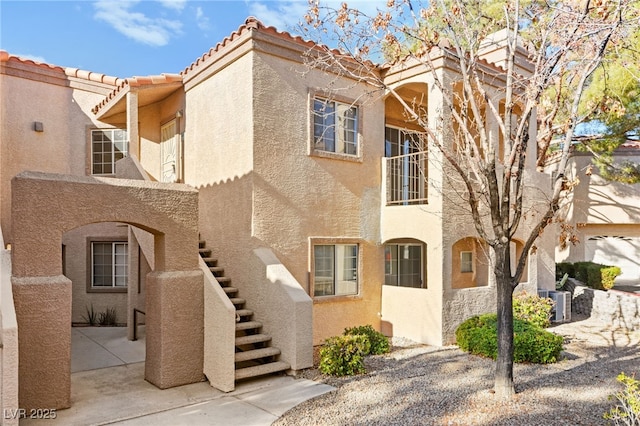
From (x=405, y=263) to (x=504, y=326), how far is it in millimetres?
6322

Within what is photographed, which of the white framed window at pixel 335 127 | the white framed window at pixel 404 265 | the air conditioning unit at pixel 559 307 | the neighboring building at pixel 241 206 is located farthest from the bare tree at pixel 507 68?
the air conditioning unit at pixel 559 307

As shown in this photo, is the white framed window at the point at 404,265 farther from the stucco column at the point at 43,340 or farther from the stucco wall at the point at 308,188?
the stucco column at the point at 43,340

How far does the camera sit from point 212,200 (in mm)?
12148

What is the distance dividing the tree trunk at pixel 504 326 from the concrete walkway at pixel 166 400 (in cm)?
301

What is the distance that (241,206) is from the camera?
427 inches

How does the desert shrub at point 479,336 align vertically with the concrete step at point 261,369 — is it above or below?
above

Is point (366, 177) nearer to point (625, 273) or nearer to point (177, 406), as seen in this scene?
point (177, 406)

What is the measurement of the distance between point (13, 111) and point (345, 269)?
11371 mm

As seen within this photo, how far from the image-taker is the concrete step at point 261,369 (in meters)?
8.86

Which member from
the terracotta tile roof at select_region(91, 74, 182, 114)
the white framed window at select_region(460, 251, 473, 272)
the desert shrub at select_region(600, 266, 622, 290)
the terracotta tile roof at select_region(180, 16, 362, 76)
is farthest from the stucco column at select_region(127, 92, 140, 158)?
the desert shrub at select_region(600, 266, 622, 290)

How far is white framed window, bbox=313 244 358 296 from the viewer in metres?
11.8

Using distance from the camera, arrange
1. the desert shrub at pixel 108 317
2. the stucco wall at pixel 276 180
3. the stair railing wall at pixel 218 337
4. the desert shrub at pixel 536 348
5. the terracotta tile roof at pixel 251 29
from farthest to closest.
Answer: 1. the desert shrub at pixel 108 317
2. the stucco wall at pixel 276 180
3. the terracotta tile roof at pixel 251 29
4. the desert shrub at pixel 536 348
5. the stair railing wall at pixel 218 337

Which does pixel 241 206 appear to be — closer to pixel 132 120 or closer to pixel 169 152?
pixel 132 120

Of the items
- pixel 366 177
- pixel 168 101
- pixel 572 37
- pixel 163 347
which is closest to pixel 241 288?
pixel 163 347
